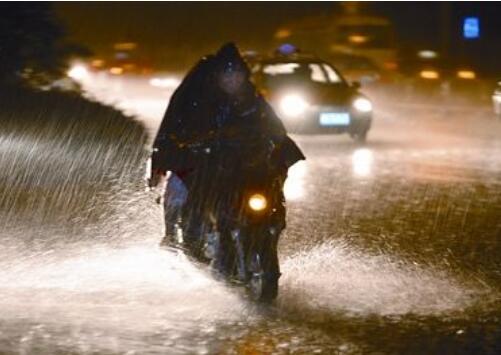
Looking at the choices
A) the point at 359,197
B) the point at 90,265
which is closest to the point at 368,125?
the point at 359,197

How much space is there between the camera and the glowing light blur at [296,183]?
1507 cm

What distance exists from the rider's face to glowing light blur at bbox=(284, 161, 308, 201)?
19.6ft

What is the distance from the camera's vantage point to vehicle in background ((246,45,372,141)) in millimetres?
22938

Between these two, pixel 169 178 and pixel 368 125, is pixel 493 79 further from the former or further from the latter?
pixel 169 178

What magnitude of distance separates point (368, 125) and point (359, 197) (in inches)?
334

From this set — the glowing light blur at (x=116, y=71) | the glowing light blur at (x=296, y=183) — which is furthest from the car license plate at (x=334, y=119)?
the glowing light blur at (x=116, y=71)

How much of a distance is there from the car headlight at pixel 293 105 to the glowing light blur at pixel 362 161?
153 centimetres

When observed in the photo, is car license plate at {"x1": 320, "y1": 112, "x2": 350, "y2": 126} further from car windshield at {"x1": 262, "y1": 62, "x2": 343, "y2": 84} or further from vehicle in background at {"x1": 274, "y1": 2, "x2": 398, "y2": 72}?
vehicle in background at {"x1": 274, "y1": 2, "x2": 398, "y2": 72}

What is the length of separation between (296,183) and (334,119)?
6.66 meters

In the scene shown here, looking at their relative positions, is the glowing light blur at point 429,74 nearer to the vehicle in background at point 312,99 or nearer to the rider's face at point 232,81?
the vehicle in background at point 312,99

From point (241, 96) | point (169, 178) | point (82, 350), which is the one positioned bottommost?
point (82, 350)

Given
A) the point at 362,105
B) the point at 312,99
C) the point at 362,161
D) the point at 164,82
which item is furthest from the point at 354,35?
the point at 362,161

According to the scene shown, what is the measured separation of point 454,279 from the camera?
9.51 m

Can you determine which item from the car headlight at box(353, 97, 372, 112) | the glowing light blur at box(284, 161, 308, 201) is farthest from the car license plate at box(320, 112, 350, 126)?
the glowing light blur at box(284, 161, 308, 201)
